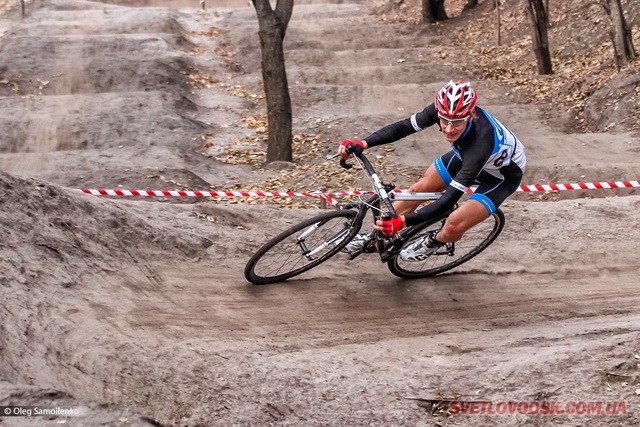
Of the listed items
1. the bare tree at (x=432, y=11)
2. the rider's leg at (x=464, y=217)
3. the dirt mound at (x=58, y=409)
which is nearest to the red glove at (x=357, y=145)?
the rider's leg at (x=464, y=217)

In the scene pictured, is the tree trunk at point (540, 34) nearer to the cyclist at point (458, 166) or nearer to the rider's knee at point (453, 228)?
the cyclist at point (458, 166)

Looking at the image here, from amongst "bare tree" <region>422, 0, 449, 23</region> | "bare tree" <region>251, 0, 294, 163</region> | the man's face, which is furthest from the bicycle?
"bare tree" <region>422, 0, 449, 23</region>

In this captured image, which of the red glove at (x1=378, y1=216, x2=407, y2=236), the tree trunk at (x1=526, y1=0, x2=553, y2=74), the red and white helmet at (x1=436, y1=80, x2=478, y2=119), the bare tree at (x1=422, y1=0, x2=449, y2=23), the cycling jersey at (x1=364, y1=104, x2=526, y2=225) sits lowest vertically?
the bare tree at (x1=422, y1=0, x2=449, y2=23)

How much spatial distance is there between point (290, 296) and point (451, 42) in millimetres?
22994

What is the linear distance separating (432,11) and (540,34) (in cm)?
990

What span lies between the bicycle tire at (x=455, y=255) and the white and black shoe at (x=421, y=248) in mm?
230

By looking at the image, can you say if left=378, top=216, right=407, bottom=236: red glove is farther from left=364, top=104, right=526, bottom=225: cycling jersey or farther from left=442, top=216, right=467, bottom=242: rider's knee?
left=442, top=216, right=467, bottom=242: rider's knee

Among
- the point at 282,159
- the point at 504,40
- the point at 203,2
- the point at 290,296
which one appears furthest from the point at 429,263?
the point at 203,2

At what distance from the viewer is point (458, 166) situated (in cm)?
810

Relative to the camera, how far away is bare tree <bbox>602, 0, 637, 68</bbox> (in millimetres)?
18859

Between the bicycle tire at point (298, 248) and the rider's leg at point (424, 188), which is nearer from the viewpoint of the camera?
the bicycle tire at point (298, 248)

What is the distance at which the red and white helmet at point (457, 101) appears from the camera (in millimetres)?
7102

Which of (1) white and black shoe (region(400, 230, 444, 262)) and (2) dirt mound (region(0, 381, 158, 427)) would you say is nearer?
(2) dirt mound (region(0, 381, 158, 427))

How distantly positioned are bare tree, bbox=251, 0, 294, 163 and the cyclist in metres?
7.77
